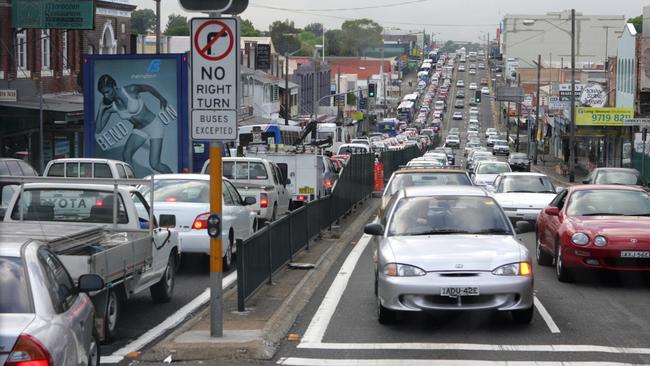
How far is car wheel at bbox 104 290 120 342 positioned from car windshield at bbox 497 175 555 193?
16.4 meters

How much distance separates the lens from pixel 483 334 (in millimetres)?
11289

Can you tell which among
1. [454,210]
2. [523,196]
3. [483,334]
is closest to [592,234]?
[454,210]

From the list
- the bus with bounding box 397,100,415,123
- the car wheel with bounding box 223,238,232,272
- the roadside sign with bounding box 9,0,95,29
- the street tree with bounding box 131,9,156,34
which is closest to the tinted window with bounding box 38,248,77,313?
the car wheel with bounding box 223,238,232,272

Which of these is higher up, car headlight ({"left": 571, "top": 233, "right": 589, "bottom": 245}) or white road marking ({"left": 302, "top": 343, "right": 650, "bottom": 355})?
car headlight ({"left": 571, "top": 233, "right": 589, "bottom": 245})

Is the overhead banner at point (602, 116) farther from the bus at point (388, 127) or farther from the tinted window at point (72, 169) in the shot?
the bus at point (388, 127)

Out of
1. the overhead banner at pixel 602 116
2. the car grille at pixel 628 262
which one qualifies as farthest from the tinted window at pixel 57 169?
the overhead banner at pixel 602 116

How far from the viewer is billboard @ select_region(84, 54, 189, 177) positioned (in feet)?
79.4

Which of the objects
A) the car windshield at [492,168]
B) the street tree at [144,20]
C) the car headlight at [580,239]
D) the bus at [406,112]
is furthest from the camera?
the street tree at [144,20]

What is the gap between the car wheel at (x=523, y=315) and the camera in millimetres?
11586

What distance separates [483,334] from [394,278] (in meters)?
1.11

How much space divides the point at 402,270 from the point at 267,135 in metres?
37.8

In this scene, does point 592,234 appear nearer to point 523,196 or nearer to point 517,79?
point 523,196

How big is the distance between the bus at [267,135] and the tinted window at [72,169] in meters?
19.3

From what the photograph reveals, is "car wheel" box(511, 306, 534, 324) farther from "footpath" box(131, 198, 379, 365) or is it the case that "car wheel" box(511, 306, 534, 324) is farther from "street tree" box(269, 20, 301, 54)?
"street tree" box(269, 20, 301, 54)
